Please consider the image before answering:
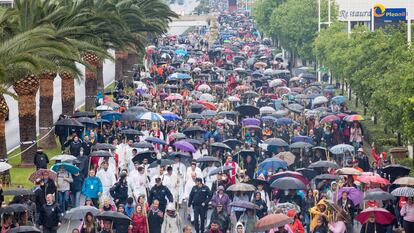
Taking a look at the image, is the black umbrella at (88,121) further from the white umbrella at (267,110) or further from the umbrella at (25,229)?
the umbrella at (25,229)

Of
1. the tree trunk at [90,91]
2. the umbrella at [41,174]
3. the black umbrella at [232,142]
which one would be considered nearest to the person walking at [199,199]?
the umbrella at [41,174]

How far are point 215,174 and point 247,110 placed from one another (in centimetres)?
1533

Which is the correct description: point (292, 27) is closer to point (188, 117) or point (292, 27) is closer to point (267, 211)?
point (188, 117)

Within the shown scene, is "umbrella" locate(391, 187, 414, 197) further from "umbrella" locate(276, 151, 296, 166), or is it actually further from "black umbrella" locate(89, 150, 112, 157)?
"black umbrella" locate(89, 150, 112, 157)

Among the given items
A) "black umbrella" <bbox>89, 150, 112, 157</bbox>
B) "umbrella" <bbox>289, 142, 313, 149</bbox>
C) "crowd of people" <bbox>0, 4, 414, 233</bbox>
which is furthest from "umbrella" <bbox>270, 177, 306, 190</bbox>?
"umbrella" <bbox>289, 142, 313, 149</bbox>

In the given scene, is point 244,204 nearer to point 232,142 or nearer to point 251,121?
point 232,142

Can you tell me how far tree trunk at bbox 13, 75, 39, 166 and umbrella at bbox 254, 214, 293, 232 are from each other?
16096 millimetres

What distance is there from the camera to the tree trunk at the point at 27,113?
37469 mm

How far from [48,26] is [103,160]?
694 centimetres

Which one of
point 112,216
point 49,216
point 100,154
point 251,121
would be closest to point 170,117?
point 251,121

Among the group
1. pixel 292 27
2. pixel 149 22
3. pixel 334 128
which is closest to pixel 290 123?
pixel 334 128

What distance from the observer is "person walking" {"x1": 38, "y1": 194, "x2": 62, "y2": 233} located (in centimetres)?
2544

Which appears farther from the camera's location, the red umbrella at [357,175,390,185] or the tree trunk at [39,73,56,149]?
the tree trunk at [39,73,56,149]

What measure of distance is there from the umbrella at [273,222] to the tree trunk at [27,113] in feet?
52.8
